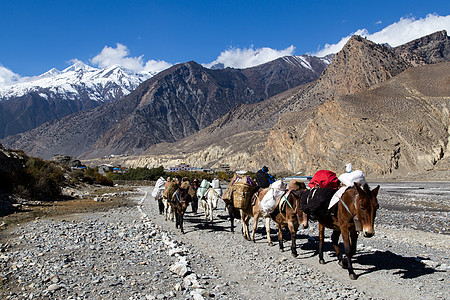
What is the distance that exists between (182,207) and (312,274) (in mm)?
6692

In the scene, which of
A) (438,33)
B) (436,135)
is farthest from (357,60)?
(438,33)

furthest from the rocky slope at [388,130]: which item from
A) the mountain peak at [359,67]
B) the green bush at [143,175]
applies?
the green bush at [143,175]

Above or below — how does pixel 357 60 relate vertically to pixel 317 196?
above

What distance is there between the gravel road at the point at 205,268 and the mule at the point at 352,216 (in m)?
0.64

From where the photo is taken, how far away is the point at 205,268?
817 cm

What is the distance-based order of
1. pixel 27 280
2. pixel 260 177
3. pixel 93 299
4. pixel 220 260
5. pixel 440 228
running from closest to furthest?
pixel 93 299
pixel 27 280
pixel 220 260
pixel 260 177
pixel 440 228

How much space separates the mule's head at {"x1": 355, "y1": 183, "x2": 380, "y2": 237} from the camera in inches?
259

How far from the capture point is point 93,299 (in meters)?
6.42

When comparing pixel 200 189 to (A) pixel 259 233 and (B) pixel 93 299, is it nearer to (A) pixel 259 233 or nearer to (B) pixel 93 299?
(A) pixel 259 233

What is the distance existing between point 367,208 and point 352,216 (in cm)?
48

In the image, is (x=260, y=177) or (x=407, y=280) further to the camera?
(x=260, y=177)

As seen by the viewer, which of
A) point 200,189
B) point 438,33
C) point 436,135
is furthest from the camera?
point 438,33

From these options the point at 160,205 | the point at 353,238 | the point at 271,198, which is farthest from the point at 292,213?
the point at 160,205

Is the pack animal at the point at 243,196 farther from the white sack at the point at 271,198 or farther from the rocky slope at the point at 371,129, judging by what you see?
the rocky slope at the point at 371,129
